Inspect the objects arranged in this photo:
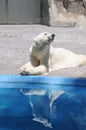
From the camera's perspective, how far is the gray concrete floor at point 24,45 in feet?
19.9

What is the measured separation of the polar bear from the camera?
18.9 feet

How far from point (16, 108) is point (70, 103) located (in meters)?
0.55

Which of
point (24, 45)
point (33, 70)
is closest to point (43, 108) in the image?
point (33, 70)

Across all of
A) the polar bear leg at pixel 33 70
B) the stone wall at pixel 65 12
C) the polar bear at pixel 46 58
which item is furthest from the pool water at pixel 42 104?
the stone wall at pixel 65 12

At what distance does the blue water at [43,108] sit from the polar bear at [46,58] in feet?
3.04

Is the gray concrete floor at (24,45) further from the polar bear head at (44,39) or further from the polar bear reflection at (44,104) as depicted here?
the polar bear reflection at (44,104)

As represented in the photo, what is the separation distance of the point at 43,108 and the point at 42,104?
13 centimetres

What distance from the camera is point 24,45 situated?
8.71m

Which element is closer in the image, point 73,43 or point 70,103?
point 70,103

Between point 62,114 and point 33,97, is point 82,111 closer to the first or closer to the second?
point 62,114

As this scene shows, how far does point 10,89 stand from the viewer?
4.97 meters

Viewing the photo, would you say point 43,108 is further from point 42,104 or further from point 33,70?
point 33,70

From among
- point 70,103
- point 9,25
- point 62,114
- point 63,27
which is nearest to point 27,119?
point 62,114

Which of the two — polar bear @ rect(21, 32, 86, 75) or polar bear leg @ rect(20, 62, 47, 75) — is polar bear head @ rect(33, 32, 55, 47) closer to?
polar bear @ rect(21, 32, 86, 75)
